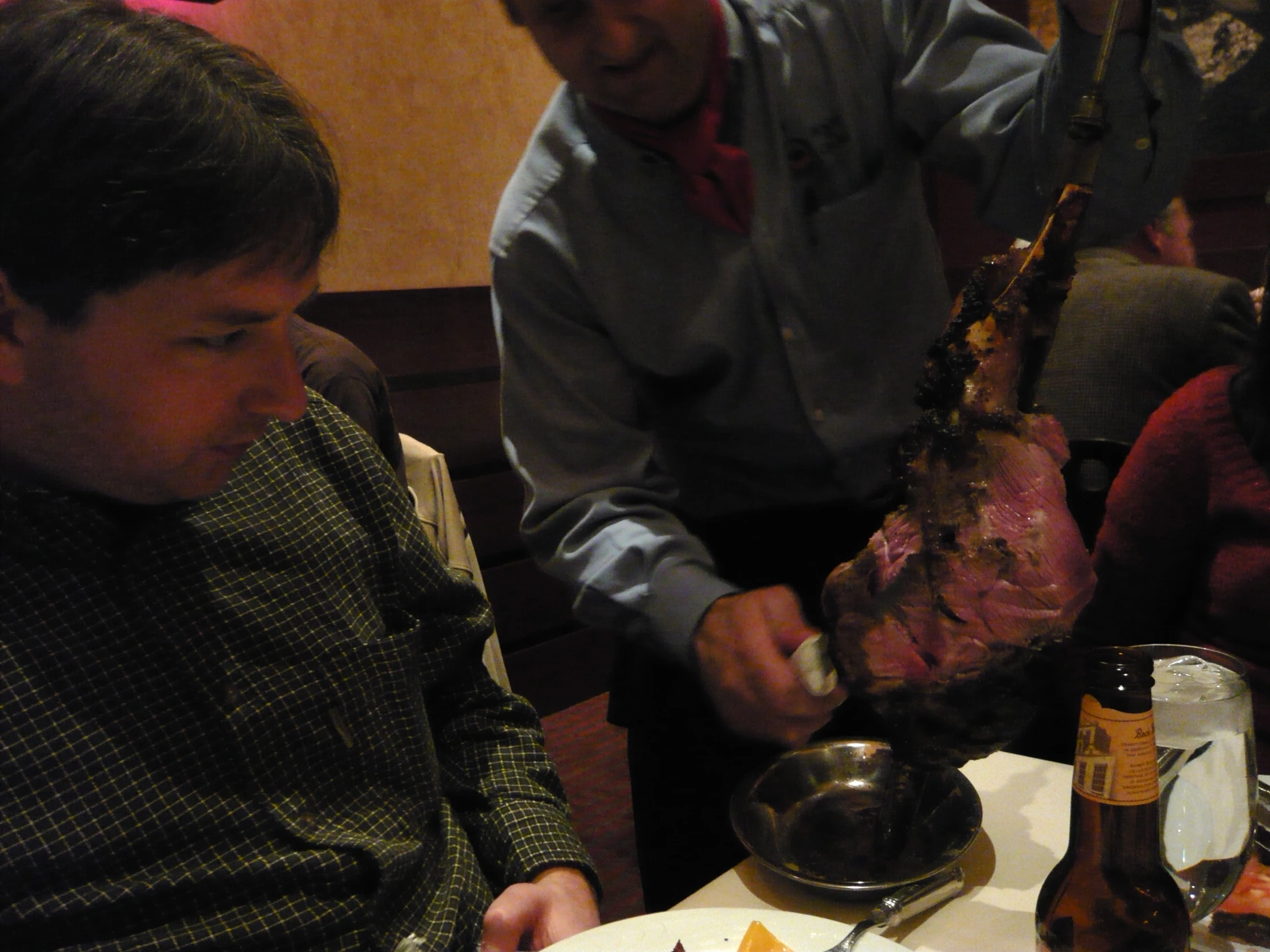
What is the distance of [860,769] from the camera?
118cm

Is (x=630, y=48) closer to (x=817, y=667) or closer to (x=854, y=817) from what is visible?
(x=817, y=667)

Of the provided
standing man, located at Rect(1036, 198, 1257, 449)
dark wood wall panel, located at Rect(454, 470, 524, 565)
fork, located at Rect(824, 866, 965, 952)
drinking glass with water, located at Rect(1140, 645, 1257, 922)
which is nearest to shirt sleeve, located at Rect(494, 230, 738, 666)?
fork, located at Rect(824, 866, 965, 952)

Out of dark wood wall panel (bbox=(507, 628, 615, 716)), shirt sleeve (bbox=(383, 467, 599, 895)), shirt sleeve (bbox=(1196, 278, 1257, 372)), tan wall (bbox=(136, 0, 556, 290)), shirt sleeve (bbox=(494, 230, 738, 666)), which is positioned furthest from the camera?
dark wood wall panel (bbox=(507, 628, 615, 716))

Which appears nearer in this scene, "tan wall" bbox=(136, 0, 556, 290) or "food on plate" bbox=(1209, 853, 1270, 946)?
"food on plate" bbox=(1209, 853, 1270, 946)

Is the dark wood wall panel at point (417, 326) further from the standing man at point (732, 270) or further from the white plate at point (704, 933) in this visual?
the white plate at point (704, 933)

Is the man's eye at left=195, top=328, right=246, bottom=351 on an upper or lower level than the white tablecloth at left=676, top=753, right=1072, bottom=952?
upper

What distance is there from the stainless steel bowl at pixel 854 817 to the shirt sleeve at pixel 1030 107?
66cm

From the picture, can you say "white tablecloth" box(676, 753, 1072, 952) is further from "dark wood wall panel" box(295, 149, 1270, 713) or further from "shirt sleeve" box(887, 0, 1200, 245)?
"dark wood wall panel" box(295, 149, 1270, 713)

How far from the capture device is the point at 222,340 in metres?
0.99

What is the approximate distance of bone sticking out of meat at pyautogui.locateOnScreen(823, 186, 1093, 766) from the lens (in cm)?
87

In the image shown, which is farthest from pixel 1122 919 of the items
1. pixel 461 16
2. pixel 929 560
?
pixel 461 16

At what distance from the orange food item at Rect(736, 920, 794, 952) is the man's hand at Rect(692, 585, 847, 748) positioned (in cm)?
24

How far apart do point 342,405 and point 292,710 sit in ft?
4.53

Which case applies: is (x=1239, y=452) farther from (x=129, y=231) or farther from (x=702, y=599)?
(x=129, y=231)
